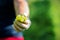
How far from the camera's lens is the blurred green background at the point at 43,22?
4.16 m

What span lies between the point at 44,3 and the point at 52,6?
204mm

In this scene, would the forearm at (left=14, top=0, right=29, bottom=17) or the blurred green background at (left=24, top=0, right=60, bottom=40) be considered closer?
the forearm at (left=14, top=0, right=29, bottom=17)

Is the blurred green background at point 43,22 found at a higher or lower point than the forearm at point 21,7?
higher

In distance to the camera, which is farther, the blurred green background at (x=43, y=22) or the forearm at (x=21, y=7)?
the blurred green background at (x=43, y=22)

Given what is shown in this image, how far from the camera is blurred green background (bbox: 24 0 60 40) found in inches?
164

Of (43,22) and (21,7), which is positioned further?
(43,22)

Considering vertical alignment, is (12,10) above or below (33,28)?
below

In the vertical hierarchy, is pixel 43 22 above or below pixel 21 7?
above

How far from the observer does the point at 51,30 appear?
421 cm

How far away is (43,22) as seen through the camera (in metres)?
4.30

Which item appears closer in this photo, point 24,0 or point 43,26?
point 24,0

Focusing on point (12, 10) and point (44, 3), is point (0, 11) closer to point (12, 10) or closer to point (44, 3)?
point (12, 10)

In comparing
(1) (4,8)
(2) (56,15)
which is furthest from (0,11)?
(2) (56,15)

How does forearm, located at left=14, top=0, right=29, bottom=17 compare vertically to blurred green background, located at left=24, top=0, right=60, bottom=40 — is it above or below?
below
